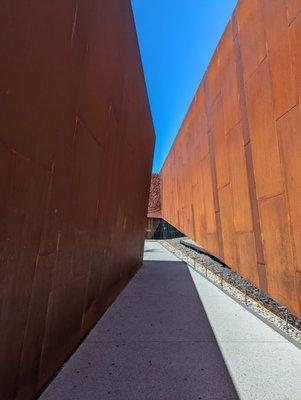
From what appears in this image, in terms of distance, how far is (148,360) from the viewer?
Answer: 4113mm

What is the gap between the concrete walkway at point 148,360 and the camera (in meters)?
3.31

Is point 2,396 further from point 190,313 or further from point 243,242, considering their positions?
point 243,242

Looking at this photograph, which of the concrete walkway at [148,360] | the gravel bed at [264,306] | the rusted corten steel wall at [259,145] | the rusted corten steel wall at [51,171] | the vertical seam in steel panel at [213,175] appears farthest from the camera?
the vertical seam in steel panel at [213,175]

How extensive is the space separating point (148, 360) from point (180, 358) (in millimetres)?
415

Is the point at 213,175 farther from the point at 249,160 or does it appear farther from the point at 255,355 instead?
the point at 255,355

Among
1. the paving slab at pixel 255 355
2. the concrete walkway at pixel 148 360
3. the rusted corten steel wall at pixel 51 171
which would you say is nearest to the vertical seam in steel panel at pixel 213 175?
the concrete walkway at pixel 148 360

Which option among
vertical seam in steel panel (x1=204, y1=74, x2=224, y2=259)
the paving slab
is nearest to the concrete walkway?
the paving slab

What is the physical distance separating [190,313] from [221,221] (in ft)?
10.1

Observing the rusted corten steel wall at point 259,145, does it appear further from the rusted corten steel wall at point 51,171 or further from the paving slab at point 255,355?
the rusted corten steel wall at point 51,171

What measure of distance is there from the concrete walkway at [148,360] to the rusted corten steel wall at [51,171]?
0.28m

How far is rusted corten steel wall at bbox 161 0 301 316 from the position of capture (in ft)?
14.9

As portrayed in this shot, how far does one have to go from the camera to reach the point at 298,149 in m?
4.34

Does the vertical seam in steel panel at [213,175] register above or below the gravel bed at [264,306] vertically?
above

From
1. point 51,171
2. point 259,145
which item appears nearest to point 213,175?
point 259,145
